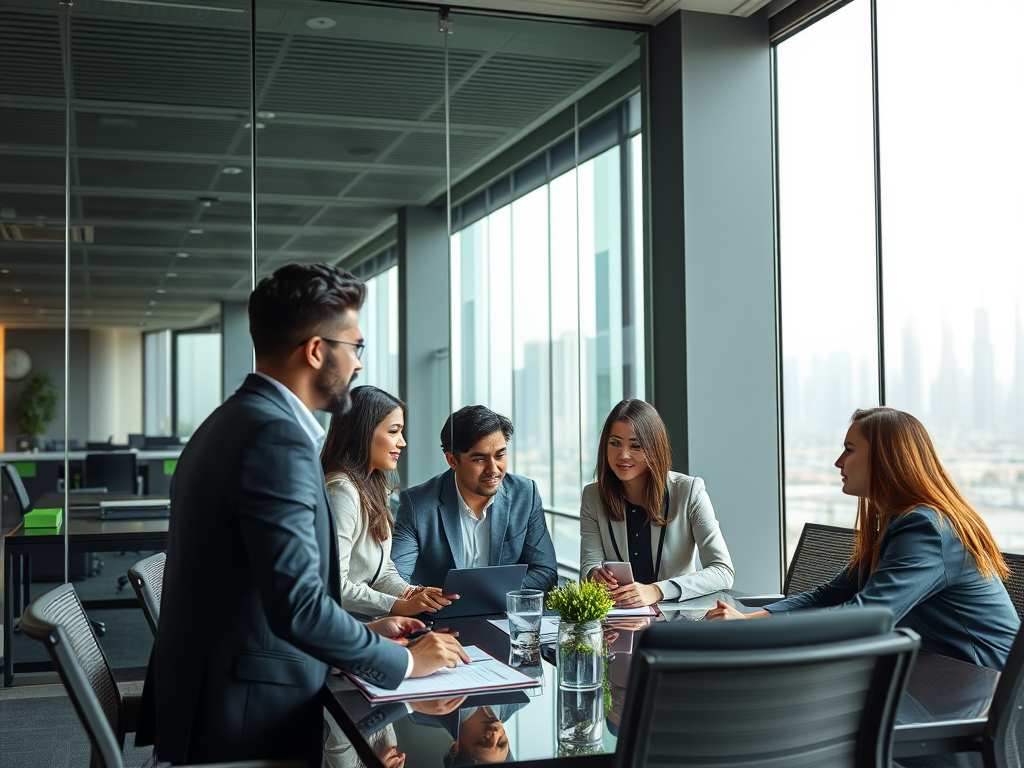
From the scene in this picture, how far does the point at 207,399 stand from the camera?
15.7 ft

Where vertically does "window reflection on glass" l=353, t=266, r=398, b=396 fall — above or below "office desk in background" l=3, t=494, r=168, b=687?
above

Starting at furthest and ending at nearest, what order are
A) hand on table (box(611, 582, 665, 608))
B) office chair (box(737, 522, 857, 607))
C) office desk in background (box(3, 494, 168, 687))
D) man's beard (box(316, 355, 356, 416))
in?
1. office desk in background (box(3, 494, 168, 687))
2. office chair (box(737, 522, 857, 607))
3. hand on table (box(611, 582, 665, 608))
4. man's beard (box(316, 355, 356, 416))

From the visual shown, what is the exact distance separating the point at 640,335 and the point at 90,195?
2.81 m

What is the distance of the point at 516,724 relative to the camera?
1705 mm

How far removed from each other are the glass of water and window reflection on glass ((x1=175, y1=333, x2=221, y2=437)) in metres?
2.94

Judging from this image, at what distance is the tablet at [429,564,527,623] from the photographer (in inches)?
102

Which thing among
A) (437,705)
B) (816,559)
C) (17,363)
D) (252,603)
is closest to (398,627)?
(437,705)

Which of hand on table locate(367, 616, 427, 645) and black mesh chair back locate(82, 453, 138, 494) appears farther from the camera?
black mesh chair back locate(82, 453, 138, 494)

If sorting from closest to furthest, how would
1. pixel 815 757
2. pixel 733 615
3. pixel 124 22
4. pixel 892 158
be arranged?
1. pixel 815 757
2. pixel 733 615
3. pixel 892 158
4. pixel 124 22

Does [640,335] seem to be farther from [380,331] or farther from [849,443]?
[849,443]

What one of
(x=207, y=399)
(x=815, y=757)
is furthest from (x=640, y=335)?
(x=815, y=757)

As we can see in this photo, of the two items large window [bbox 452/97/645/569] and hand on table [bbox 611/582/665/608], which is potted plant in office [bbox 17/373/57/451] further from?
hand on table [bbox 611/582/665/608]

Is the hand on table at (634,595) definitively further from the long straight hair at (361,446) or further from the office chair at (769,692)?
the office chair at (769,692)

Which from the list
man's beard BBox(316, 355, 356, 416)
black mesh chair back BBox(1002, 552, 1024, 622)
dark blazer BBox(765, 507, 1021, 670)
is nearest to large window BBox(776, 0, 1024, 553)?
black mesh chair back BBox(1002, 552, 1024, 622)
